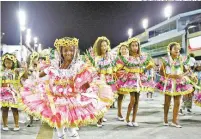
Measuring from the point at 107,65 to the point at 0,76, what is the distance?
2473 millimetres

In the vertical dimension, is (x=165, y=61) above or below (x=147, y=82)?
above

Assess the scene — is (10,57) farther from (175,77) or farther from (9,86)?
(175,77)

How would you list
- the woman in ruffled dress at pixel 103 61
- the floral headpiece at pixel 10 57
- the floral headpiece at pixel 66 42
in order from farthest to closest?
1. the woman in ruffled dress at pixel 103 61
2. the floral headpiece at pixel 10 57
3. the floral headpiece at pixel 66 42

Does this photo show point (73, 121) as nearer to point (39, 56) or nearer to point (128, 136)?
point (128, 136)

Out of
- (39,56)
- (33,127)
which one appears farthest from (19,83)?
(39,56)

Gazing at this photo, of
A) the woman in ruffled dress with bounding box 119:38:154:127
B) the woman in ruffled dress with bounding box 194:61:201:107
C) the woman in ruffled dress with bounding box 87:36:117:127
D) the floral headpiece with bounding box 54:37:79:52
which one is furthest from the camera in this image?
the woman in ruffled dress with bounding box 194:61:201:107

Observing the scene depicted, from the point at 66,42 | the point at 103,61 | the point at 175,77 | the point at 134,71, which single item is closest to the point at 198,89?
the point at 175,77

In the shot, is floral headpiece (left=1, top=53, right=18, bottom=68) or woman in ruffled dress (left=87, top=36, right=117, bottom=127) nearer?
floral headpiece (left=1, top=53, right=18, bottom=68)

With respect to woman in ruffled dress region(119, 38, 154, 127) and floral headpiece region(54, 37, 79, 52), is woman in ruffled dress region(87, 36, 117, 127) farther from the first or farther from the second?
floral headpiece region(54, 37, 79, 52)

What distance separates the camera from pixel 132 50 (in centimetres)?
807

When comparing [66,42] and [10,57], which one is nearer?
[66,42]

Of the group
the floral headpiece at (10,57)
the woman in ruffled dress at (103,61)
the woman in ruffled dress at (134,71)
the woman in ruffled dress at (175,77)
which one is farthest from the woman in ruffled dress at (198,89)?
the floral headpiece at (10,57)

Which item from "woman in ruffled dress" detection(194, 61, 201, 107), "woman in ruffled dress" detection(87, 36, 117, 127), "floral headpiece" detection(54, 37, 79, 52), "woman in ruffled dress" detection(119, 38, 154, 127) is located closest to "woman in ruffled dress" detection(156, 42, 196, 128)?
"woman in ruffled dress" detection(119, 38, 154, 127)

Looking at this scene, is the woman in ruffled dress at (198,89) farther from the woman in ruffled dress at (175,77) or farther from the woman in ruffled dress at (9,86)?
the woman in ruffled dress at (9,86)
